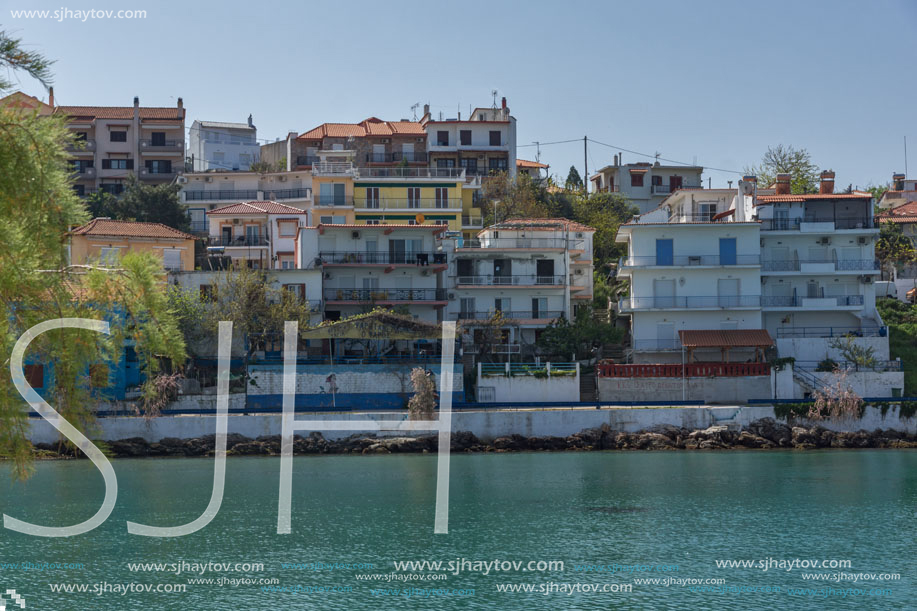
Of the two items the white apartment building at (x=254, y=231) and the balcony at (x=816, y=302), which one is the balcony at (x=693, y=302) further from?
the white apartment building at (x=254, y=231)

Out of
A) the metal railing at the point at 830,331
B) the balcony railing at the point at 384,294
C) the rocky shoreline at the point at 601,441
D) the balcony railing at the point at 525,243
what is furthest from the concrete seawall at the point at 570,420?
the balcony railing at the point at 525,243

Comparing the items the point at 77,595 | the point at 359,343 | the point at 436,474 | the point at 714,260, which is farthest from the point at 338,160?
the point at 77,595

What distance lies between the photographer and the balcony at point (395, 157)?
7931cm

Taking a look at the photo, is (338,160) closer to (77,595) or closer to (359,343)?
(359,343)

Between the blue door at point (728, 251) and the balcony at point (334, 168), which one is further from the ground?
the balcony at point (334, 168)

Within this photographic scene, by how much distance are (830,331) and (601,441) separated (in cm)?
1798

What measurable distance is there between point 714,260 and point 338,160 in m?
33.8

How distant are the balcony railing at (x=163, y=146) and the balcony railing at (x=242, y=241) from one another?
2207 cm

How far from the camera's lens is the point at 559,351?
53.6 metres

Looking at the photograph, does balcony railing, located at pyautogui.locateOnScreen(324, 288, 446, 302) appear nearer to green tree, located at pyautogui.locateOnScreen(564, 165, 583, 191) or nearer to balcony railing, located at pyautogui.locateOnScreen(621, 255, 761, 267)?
balcony railing, located at pyautogui.locateOnScreen(621, 255, 761, 267)

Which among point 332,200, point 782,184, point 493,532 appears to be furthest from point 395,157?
point 493,532

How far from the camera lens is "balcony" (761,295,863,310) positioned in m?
56.1

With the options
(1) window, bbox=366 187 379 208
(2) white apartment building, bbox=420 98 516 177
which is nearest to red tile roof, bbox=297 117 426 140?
(2) white apartment building, bbox=420 98 516 177

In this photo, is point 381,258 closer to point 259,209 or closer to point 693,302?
point 259,209
